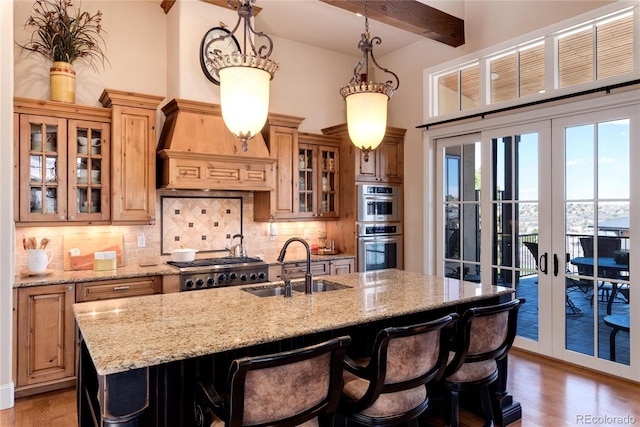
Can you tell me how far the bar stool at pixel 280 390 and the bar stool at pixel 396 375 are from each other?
7.8 inches

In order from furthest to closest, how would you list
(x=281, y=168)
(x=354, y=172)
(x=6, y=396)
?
(x=354, y=172)
(x=281, y=168)
(x=6, y=396)

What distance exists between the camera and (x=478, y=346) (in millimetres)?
2314

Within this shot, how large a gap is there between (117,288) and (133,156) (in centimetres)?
123

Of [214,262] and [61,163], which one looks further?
[214,262]

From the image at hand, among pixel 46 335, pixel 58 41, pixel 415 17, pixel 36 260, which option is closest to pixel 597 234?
pixel 415 17

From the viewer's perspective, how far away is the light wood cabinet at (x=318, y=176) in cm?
511

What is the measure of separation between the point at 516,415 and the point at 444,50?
3988 millimetres

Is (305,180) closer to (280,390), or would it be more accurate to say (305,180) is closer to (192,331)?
(192,331)

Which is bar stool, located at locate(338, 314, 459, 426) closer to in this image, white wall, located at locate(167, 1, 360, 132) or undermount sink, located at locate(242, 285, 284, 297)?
undermount sink, located at locate(242, 285, 284, 297)

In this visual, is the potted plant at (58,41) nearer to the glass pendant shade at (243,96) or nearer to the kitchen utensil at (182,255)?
the kitchen utensil at (182,255)

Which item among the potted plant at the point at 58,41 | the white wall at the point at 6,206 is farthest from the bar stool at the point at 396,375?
the potted plant at the point at 58,41

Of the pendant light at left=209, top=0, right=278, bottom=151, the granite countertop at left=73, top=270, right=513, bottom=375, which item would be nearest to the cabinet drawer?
the granite countertop at left=73, top=270, right=513, bottom=375

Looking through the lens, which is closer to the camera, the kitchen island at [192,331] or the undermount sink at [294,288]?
the kitchen island at [192,331]

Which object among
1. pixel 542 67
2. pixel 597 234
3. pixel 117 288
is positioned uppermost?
pixel 542 67
